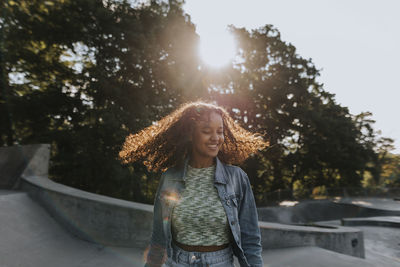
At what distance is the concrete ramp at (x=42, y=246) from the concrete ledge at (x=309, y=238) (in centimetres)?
263

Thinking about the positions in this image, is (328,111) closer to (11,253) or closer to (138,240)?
(138,240)

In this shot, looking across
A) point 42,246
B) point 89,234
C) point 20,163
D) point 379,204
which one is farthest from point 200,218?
point 379,204

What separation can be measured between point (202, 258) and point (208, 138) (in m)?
0.85

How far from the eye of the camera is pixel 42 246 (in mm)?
4473

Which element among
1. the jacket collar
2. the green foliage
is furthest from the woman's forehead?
the green foliage

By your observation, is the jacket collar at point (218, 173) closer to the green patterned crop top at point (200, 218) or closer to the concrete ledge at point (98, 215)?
the green patterned crop top at point (200, 218)

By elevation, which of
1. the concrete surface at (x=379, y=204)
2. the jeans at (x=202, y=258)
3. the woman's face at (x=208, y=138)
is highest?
the woman's face at (x=208, y=138)

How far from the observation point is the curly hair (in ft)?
7.20

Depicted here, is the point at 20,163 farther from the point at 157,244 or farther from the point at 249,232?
the point at 249,232

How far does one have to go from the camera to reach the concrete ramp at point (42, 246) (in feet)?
13.2

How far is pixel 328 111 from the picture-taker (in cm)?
2455

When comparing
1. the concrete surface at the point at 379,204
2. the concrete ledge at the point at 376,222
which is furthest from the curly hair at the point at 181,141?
the concrete surface at the point at 379,204

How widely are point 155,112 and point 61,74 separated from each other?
18.7ft

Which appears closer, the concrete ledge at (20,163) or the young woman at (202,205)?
the young woman at (202,205)
